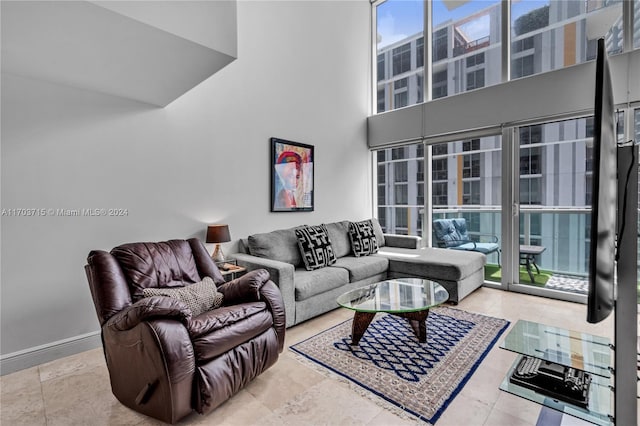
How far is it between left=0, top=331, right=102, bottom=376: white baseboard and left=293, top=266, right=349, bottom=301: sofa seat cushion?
5.53ft

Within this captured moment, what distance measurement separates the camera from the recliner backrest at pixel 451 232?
446 centimetres

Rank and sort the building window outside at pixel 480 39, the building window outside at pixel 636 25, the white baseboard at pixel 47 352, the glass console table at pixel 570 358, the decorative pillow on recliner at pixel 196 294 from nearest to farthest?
the glass console table at pixel 570 358 → the decorative pillow on recliner at pixel 196 294 → the white baseboard at pixel 47 352 → the building window outside at pixel 636 25 → the building window outside at pixel 480 39

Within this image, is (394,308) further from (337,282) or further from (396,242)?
(396,242)

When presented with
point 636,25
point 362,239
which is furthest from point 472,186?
point 636,25

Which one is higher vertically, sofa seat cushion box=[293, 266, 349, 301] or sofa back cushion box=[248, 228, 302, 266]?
sofa back cushion box=[248, 228, 302, 266]

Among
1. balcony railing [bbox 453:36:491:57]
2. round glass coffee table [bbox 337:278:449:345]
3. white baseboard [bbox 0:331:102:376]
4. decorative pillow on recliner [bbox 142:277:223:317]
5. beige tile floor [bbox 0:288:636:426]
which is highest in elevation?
balcony railing [bbox 453:36:491:57]

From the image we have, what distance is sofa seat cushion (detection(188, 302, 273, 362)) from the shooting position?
170 cm

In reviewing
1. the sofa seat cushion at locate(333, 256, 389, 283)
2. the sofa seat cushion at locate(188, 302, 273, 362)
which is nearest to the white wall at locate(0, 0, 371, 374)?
the sofa seat cushion at locate(333, 256, 389, 283)

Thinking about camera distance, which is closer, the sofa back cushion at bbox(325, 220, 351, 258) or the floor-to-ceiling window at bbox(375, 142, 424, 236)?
the sofa back cushion at bbox(325, 220, 351, 258)

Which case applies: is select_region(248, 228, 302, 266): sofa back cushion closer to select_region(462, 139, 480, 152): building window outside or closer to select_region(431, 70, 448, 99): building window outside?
select_region(462, 139, 480, 152): building window outside

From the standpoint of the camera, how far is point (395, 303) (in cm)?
240

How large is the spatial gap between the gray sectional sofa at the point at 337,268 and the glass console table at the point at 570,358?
63.6 inches

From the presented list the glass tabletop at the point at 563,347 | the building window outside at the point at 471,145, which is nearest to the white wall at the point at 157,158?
the building window outside at the point at 471,145

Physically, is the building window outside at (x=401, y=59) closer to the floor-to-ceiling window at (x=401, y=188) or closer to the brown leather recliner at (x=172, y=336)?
the floor-to-ceiling window at (x=401, y=188)
